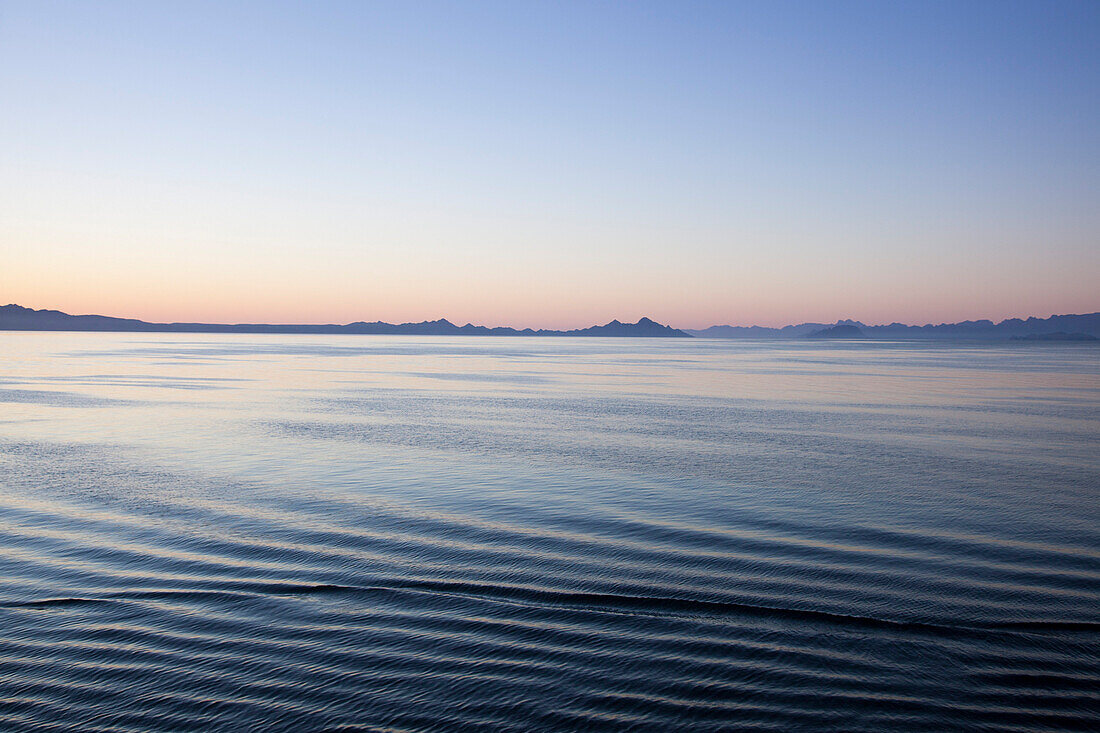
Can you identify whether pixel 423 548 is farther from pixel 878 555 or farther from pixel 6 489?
pixel 6 489

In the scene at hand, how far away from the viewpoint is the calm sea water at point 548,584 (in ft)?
23.7

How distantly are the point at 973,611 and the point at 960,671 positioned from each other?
212cm

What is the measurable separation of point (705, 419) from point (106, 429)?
2483cm

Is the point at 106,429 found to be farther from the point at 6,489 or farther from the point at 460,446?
the point at 460,446

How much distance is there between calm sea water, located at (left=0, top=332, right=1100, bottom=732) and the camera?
23.7 feet

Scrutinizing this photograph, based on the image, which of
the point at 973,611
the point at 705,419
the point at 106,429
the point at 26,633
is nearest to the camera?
the point at 26,633

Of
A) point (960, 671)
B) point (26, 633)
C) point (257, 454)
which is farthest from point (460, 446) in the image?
point (960, 671)

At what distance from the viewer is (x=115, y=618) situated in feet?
30.1

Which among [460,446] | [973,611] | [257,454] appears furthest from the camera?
[460,446]

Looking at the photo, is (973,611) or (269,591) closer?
(973,611)

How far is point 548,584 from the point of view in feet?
35.2

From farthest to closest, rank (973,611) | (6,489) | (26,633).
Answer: (6,489) → (973,611) → (26,633)

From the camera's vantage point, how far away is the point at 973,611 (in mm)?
9633

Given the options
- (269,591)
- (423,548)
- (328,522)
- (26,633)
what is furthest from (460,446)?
(26,633)
